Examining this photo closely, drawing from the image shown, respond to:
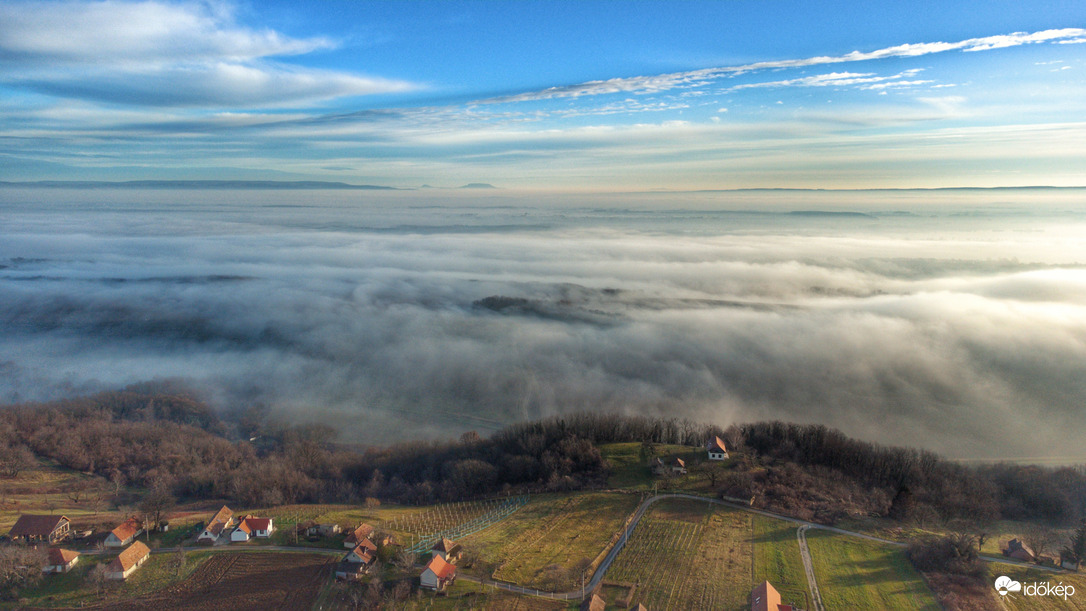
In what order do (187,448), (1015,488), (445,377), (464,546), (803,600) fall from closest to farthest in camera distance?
(803,600) < (464,546) < (1015,488) < (187,448) < (445,377)

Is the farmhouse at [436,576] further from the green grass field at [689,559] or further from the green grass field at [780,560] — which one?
the green grass field at [780,560]

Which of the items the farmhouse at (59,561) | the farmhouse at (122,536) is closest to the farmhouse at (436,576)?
the farmhouse at (122,536)

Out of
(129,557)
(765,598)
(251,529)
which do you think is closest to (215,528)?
(251,529)

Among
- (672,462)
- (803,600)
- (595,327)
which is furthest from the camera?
(595,327)

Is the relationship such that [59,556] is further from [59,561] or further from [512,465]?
[512,465]

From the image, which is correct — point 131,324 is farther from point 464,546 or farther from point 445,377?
point 464,546

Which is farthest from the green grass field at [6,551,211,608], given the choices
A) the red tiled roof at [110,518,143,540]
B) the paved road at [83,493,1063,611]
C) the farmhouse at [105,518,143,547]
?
the red tiled roof at [110,518,143,540]

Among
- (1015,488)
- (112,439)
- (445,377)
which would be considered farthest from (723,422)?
(112,439)
